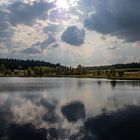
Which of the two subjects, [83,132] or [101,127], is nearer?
[83,132]

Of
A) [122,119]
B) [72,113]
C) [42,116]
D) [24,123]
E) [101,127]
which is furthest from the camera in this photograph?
[72,113]

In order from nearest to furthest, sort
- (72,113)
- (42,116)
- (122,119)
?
(122,119), (42,116), (72,113)

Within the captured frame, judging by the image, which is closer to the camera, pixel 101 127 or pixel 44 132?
pixel 44 132

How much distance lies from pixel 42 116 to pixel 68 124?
617 cm

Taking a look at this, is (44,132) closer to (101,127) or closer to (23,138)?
(23,138)

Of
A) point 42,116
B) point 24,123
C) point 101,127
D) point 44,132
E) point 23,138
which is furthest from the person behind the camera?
point 42,116

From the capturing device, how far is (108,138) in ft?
71.5

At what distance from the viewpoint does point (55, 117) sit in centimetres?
3191

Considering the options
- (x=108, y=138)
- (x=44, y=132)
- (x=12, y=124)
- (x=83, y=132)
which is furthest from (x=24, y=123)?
(x=108, y=138)

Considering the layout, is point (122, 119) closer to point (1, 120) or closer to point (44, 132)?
point (44, 132)

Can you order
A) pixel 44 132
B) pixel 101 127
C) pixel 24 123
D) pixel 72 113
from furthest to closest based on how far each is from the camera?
pixel 72 113, pixel 24 123, pixel 101 127, pixel 44 132

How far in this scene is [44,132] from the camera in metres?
23.5

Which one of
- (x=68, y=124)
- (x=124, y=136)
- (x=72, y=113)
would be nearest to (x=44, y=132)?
(x=68, y=124)

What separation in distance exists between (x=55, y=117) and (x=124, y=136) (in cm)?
1130
